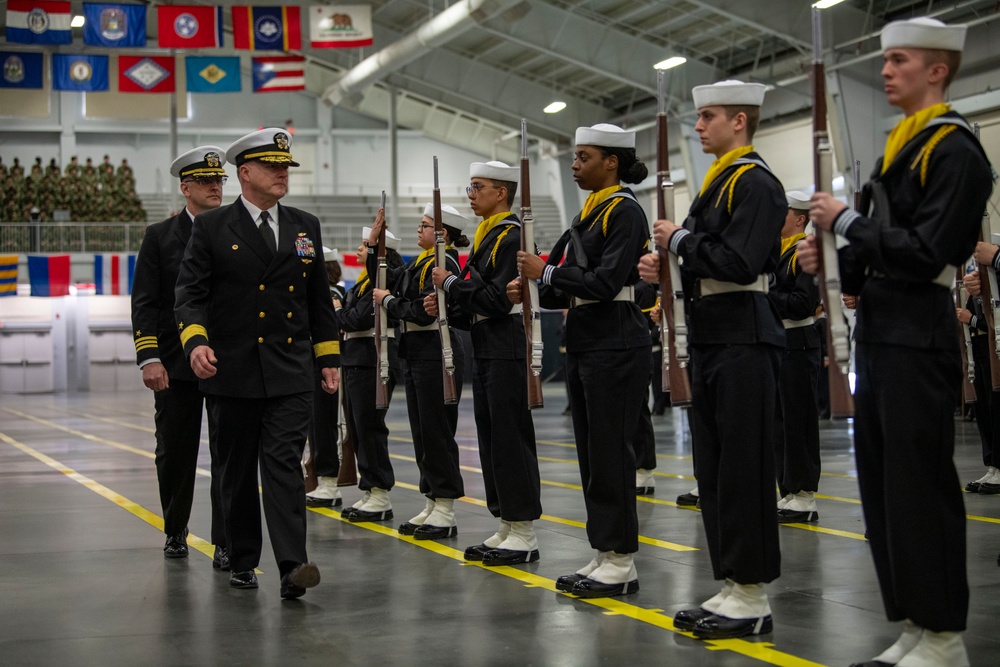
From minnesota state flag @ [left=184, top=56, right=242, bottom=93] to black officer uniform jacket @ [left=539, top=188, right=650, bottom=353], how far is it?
72.4 ft

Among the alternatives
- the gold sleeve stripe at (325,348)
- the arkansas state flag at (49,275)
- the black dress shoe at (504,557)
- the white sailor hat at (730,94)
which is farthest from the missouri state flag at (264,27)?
the white sailor hat at (730,94)

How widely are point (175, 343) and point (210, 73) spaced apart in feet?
68.7

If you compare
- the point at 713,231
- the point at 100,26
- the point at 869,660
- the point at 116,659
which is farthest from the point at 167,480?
the point at 100,26

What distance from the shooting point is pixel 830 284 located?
3.88 m

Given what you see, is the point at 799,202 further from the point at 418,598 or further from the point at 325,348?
the point at 418,598

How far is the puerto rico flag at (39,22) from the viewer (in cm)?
2336

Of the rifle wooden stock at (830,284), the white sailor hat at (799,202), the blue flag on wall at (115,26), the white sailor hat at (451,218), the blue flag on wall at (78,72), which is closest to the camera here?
the rifle wooden stock at (830,284)

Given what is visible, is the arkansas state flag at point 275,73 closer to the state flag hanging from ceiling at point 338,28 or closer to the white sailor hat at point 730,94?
the state flag hanging from ceiling at point 338,28

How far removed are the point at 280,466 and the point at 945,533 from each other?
9.43 ft

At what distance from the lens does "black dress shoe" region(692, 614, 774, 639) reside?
4340 mm

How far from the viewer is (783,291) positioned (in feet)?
24.4

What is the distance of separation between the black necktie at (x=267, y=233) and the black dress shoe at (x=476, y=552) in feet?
6.33

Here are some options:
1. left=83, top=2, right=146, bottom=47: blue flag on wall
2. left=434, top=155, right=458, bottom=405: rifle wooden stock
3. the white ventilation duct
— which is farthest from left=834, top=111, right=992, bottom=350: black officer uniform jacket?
left=83, top=2, right=146, bottom=47: blue flag on wall

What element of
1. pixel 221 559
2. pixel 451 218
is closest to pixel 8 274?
pixel 451 218
